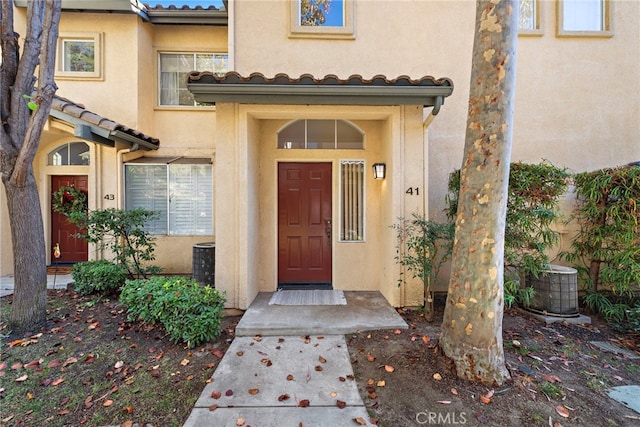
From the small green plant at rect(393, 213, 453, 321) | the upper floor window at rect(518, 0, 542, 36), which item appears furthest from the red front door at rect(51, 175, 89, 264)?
the upper floor window at rect(518, 0, 542, 36)

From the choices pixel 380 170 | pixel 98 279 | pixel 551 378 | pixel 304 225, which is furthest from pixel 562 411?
pixel 98 279

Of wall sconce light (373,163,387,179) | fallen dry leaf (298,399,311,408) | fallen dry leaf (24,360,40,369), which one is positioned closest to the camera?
fallen dry leaf (298,399,311,408)

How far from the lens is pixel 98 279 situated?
522 cm

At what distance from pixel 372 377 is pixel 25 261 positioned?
15.6 ft

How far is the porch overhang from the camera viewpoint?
411cm

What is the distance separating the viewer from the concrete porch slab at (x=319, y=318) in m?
3.96

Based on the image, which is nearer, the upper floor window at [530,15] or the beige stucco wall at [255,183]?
the beige stucco wall at [255,183]

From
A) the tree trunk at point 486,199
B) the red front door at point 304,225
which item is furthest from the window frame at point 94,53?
the tree trunk at point 486,199

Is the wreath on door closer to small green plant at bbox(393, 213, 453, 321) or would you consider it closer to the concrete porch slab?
the concrete porch slab

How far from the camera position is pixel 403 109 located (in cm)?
479

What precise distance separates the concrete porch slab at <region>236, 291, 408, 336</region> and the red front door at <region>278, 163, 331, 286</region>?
0.97m

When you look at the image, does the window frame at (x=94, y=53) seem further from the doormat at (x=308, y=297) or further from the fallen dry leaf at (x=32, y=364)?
the doormat at (x=308, y=297)

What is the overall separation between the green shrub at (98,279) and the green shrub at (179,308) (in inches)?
65.0

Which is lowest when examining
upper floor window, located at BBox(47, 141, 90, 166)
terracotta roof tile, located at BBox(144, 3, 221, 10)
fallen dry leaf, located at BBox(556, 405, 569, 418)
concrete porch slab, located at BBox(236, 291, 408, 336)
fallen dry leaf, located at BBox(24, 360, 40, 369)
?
fallen dry leaf, located at BBox(556, 405, 569, 418)
